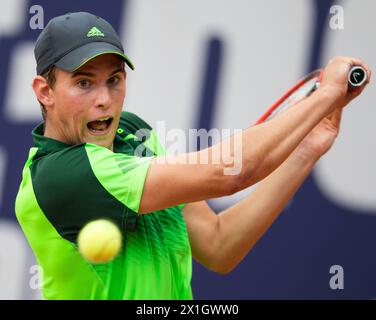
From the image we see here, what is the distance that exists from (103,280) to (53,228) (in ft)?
0.87

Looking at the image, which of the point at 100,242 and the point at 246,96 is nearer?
the point at 100,242

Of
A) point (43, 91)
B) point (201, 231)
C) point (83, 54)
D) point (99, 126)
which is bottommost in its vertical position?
point (201, 231)

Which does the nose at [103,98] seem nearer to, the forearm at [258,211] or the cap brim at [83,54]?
the cap brim at [83,54]

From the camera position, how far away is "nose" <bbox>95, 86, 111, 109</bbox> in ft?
9.78

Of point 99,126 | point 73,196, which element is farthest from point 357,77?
point 73,196

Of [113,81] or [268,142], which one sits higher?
[113,81]

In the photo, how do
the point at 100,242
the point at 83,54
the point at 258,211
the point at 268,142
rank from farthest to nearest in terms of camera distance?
1. the point at 258,211
2. the point at 83,54
3. the point at 268,142
4. the point at 100,242

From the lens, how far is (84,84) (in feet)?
9.89

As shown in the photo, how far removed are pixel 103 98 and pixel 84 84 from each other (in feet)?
0.33

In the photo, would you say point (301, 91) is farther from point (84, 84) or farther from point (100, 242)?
point (100, 242)

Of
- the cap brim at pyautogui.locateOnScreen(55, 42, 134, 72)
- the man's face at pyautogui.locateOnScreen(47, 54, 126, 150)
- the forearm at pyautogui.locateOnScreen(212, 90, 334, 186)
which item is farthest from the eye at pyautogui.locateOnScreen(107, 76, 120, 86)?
the forearm at pyautogui.locateOnScreen(212, 90, 334, 186)

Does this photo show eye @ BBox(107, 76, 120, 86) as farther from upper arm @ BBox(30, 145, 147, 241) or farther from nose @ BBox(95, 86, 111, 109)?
upper arm @ BBox(30, 145, 147, 241)

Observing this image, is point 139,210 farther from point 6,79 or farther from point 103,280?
point 6,79

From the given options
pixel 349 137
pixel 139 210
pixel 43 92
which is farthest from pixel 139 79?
pixel 139 210
